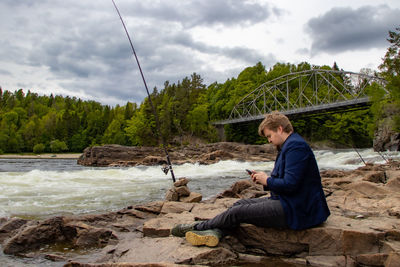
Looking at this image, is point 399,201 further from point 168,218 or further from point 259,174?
point 168,218

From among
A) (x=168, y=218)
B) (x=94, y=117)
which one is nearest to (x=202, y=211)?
(x=168, y=218)

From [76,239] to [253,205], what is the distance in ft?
10.1

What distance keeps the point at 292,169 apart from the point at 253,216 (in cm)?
74

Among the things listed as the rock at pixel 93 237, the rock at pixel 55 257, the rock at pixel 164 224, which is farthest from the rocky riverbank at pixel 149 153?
the rock at pixel 55 257

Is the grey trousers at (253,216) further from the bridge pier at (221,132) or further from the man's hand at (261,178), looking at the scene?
the bridge pier at (221,132)

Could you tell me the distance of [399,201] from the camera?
5.54 metres

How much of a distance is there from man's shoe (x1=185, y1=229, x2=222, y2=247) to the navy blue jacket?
0.83 meters

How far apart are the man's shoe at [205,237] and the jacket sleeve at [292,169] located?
84 centimetres

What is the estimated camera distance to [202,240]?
3.61 metres

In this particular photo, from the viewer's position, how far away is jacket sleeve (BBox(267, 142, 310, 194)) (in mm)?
3373

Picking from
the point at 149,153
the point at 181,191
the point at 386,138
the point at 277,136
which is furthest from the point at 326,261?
the point at 149,153

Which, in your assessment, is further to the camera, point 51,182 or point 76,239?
point 51,182

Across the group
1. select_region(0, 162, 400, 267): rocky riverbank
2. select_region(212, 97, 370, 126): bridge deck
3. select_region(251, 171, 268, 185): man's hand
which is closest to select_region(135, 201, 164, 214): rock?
select_region(0, 162, 400, 267): rocky riverbank

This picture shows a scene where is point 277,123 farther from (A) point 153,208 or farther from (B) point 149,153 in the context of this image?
(B) point 149,153
